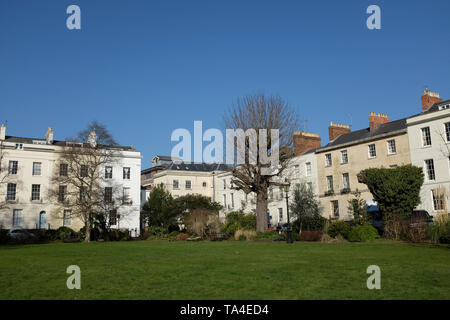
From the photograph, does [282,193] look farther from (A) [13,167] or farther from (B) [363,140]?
(A) [13,167]

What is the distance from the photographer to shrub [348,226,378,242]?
2144 centimetres

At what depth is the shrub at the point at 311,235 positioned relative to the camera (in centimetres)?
2329

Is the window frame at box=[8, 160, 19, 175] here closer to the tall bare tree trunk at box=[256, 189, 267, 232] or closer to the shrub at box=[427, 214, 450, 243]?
the tall bare tree trunk at box=[256, 189, 267, 232]

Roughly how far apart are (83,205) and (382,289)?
3417 centimetres

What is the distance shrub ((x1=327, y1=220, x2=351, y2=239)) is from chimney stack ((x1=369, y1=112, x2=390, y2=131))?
69.2 ft

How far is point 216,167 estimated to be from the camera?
6944 cm

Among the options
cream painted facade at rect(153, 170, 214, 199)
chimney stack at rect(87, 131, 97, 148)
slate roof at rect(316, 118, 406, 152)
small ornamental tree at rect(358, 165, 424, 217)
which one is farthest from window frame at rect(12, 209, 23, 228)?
small ornamental tree at rect(358, 165, 424, 217)

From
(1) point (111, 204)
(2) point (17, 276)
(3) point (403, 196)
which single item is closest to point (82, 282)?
(2) point (17, 276)

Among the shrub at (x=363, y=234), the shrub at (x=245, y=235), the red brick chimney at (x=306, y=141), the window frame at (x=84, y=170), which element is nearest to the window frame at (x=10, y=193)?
the window frame at (x=84, y=170)

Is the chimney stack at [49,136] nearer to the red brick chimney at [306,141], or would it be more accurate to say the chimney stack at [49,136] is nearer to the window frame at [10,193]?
the window frame at [10,193]

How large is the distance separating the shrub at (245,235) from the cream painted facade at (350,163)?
1354 centimetres

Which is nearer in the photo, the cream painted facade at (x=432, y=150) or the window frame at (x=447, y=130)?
the cream painted facade at (x=432, y=150)

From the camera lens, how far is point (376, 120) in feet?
137

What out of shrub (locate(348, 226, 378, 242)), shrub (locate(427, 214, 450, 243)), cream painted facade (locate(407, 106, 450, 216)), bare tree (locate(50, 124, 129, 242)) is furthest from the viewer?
bare tree (locate(50, 124, 129, 242))
